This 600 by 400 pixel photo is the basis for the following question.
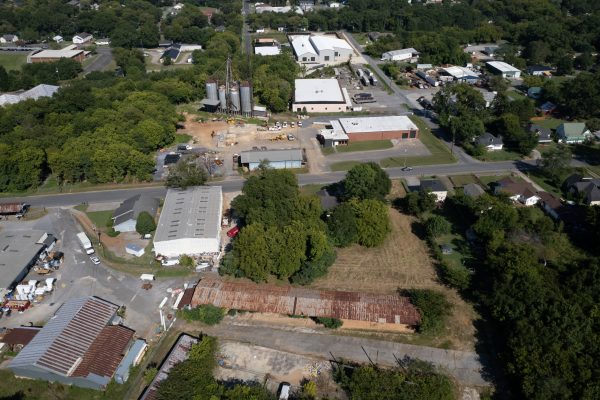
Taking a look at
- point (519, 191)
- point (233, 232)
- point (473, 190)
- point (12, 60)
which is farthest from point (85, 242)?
point (12, 60)

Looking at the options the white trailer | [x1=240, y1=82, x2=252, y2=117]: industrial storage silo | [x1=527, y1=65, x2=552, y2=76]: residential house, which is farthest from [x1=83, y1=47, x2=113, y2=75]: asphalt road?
[x1=527, y1=65, x2=552, y2=76]: residential house

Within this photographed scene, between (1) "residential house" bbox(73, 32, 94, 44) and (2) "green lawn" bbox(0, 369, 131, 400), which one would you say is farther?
(1) "residential house" bbox(73, 32, 94, 44)

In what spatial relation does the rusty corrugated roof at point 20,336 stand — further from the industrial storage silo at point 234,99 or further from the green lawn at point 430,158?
the industrial storage silo at point 234,99

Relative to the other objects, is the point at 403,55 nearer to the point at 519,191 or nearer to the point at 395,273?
the point at 519,191

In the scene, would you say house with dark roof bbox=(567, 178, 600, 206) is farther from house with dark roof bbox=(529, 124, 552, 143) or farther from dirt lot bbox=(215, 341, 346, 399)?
dirt lot bbox=(215, 341, 346, 399)

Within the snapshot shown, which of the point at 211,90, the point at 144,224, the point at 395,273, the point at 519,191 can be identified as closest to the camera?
the point at 395,273

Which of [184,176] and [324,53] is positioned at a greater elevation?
[324,53]

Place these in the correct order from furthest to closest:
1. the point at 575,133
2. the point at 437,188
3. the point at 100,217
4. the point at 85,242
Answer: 1. the point at 575,133
2. the point at 437,188
3. the point at 100,217
4. the point at 85,242
